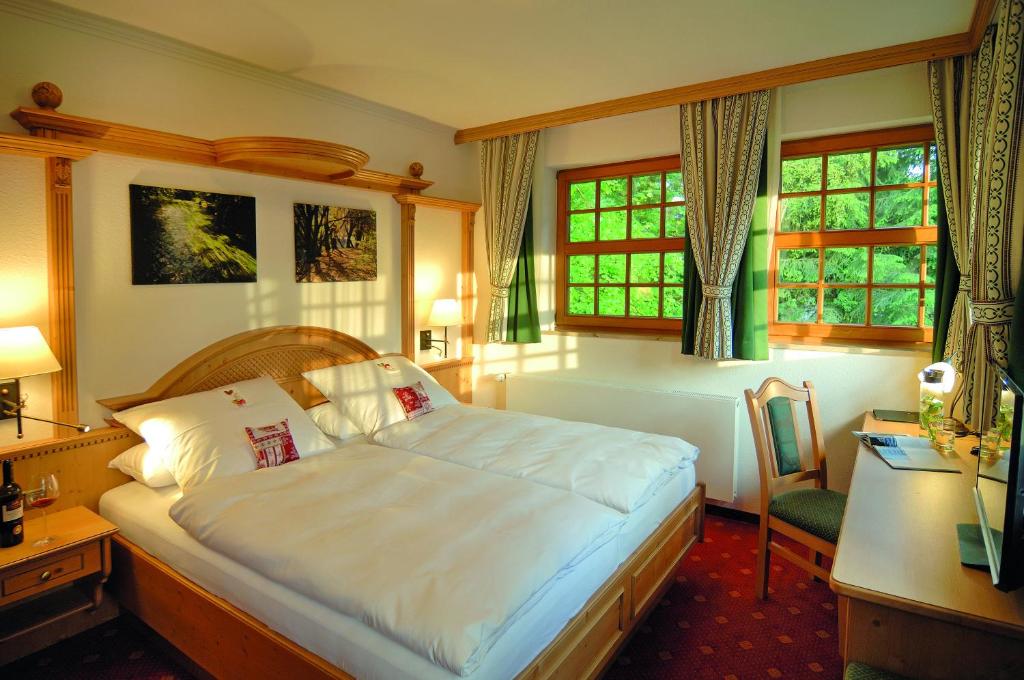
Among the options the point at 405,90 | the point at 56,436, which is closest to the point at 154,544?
the point at 56,436

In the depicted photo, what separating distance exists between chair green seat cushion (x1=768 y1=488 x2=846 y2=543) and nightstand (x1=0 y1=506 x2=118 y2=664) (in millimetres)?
2674

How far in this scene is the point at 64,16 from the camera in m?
2.51

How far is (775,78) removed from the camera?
10.7ft

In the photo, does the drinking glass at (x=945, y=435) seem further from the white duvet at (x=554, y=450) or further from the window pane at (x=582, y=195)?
the window pane at (x=582, y=195)

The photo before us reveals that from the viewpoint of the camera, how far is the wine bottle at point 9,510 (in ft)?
7.00

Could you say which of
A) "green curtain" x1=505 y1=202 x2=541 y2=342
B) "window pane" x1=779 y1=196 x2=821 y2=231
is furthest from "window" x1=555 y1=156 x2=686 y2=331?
"window pane" x1=779 y1=196 x2=821 y2=231

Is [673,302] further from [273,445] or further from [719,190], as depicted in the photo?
[273,445]

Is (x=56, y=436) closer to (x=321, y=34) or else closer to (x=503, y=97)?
(x=321, y=34)

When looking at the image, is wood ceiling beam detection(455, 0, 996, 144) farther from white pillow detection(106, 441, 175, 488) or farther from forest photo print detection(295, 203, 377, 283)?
white pillow detection(106, 441, 175, 488)

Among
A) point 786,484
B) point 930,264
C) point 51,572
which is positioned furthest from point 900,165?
point 51,572

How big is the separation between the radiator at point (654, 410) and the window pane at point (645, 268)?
2.45 ft

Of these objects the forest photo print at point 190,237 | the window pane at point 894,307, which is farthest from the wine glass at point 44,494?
the window pane at point 894,307

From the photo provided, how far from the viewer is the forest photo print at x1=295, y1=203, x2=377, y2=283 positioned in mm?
3480

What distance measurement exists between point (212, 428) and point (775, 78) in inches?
129
